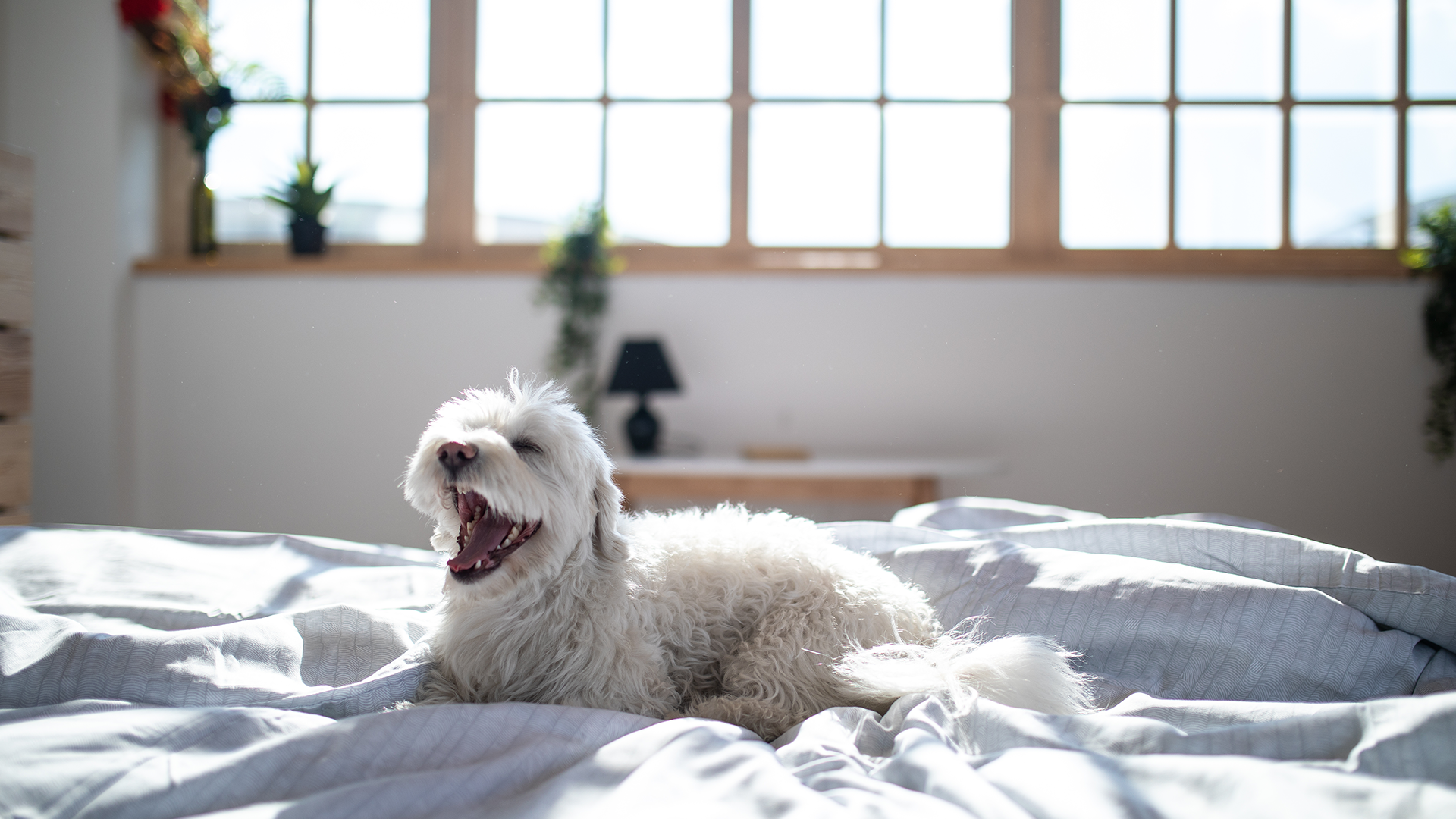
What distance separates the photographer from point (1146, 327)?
2.97 metres

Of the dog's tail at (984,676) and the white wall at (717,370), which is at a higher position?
the white wall at (717,370)

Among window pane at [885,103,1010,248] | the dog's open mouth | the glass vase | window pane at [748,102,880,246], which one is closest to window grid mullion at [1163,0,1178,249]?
window pane at [885,103,1010,248]

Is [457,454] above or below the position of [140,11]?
below

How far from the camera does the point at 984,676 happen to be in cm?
96

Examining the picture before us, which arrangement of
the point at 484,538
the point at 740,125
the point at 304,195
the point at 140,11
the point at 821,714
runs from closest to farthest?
1. the point at 821,714
2. the point at 484,538
3. the point at 140,11
4. the point at 304,195
5. the point at 740,125

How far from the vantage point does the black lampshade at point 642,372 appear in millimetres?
2744

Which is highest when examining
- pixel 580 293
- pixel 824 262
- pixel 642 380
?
pixel 824 262

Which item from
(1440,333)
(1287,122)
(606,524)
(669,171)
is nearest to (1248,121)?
(1287,122)

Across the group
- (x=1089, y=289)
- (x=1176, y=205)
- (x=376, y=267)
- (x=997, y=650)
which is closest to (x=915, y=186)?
(x=1089, y=289)

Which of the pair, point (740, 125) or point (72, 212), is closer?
point (72, 212)

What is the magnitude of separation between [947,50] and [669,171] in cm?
119

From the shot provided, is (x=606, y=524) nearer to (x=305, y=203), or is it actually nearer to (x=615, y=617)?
(x=615, y=617)

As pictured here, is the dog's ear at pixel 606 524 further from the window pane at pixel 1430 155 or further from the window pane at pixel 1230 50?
the window pane at pixel 1430 155

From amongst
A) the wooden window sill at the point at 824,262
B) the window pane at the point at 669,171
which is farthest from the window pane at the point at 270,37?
the window pane at the point at 669,171
